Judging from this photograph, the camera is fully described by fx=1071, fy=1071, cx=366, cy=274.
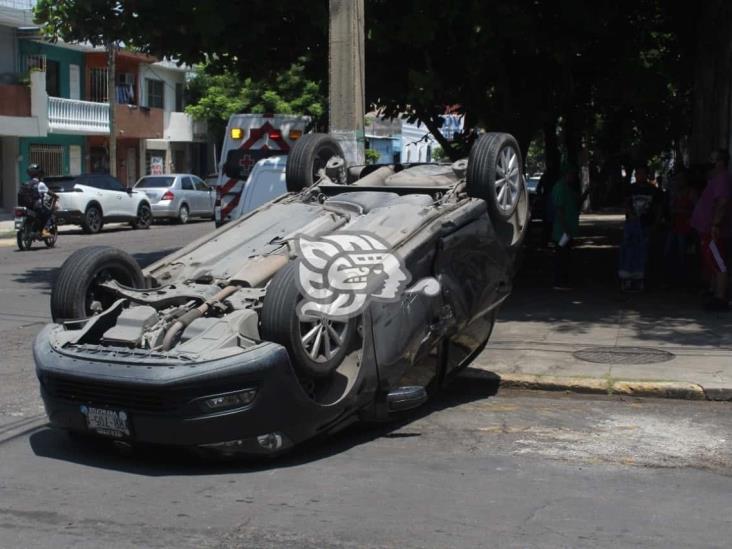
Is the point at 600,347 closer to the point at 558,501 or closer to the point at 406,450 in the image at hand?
the point at 406,450

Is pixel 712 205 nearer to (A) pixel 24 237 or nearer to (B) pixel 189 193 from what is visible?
(A) pixel 24 237

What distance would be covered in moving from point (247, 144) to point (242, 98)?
2703 centimetres

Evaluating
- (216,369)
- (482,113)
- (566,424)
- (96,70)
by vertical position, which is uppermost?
(96,70)

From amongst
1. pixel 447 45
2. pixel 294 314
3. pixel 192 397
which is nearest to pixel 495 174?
pixel 294 314

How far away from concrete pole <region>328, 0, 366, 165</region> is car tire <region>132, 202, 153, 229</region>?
20.6 meters

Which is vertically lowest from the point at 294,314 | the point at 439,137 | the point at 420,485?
the point at 420,485

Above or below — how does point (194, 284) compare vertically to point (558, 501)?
above

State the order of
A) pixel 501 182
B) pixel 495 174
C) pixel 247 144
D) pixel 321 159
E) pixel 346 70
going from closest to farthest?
pixel 495 174, pixel 501 182, pixel 321 159, pixel 346 70, pixel 247 144

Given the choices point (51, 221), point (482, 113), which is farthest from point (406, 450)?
point (51, 221)

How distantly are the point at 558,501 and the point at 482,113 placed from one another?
8.48 m

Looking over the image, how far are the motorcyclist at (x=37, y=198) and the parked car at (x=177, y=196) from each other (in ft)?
33.0

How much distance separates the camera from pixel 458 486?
6.08 m

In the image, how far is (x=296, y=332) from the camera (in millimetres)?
6188

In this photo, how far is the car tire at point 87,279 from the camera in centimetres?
696
